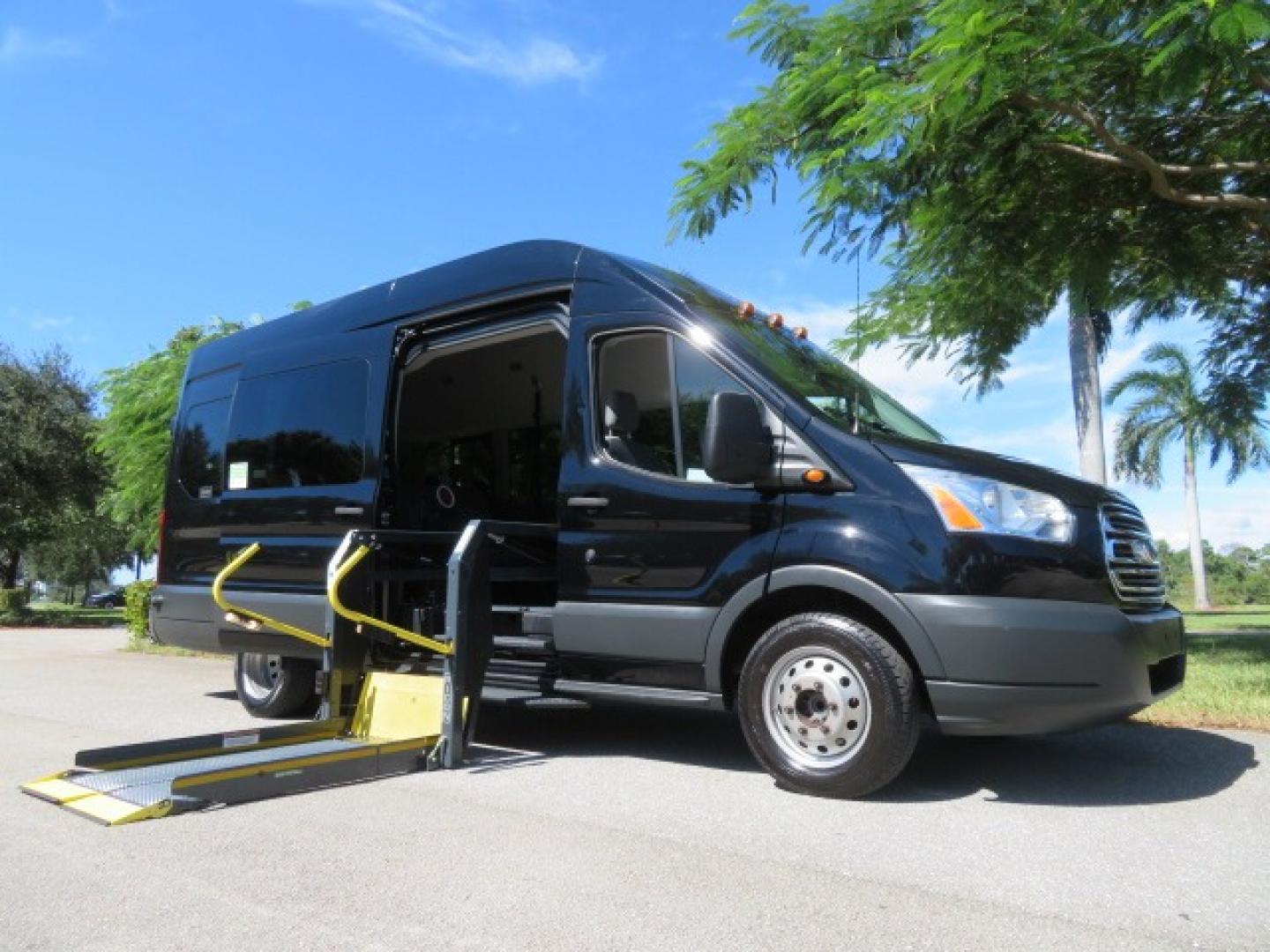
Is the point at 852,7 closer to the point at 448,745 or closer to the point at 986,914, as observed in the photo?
the point at 448,745

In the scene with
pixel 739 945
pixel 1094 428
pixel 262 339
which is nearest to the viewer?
pixel 739 945

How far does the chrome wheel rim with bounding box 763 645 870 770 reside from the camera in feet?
14.1

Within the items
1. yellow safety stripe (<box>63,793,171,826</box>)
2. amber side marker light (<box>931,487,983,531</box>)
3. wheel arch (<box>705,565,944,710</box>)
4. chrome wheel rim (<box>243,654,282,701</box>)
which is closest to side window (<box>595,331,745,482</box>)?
wheel arch (<box>705,565,944,710</box>)

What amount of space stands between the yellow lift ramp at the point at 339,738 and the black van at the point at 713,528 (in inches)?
20.7

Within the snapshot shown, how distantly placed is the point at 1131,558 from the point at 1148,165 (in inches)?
206

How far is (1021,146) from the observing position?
816cm

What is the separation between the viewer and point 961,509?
13.8 ft

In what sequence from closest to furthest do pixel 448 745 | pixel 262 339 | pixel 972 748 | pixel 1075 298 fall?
pixel 448 745 → pixel 972 748 → pixel 262 339 → pixel 1075 298

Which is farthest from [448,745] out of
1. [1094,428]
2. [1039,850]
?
[1094,428]

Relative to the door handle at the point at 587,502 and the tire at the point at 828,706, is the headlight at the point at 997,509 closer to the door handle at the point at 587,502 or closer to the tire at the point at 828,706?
the tire at the point at 828,706

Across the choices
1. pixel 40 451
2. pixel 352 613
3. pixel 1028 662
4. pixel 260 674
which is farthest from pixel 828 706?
pixel 40 451

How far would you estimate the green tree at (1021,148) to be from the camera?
643 centimetres

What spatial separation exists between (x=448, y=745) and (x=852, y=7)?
6615 millimetres

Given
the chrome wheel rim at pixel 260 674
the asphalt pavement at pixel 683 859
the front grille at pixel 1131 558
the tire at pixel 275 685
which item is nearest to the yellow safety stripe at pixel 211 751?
the asphalt pavement at pixel 683 859
